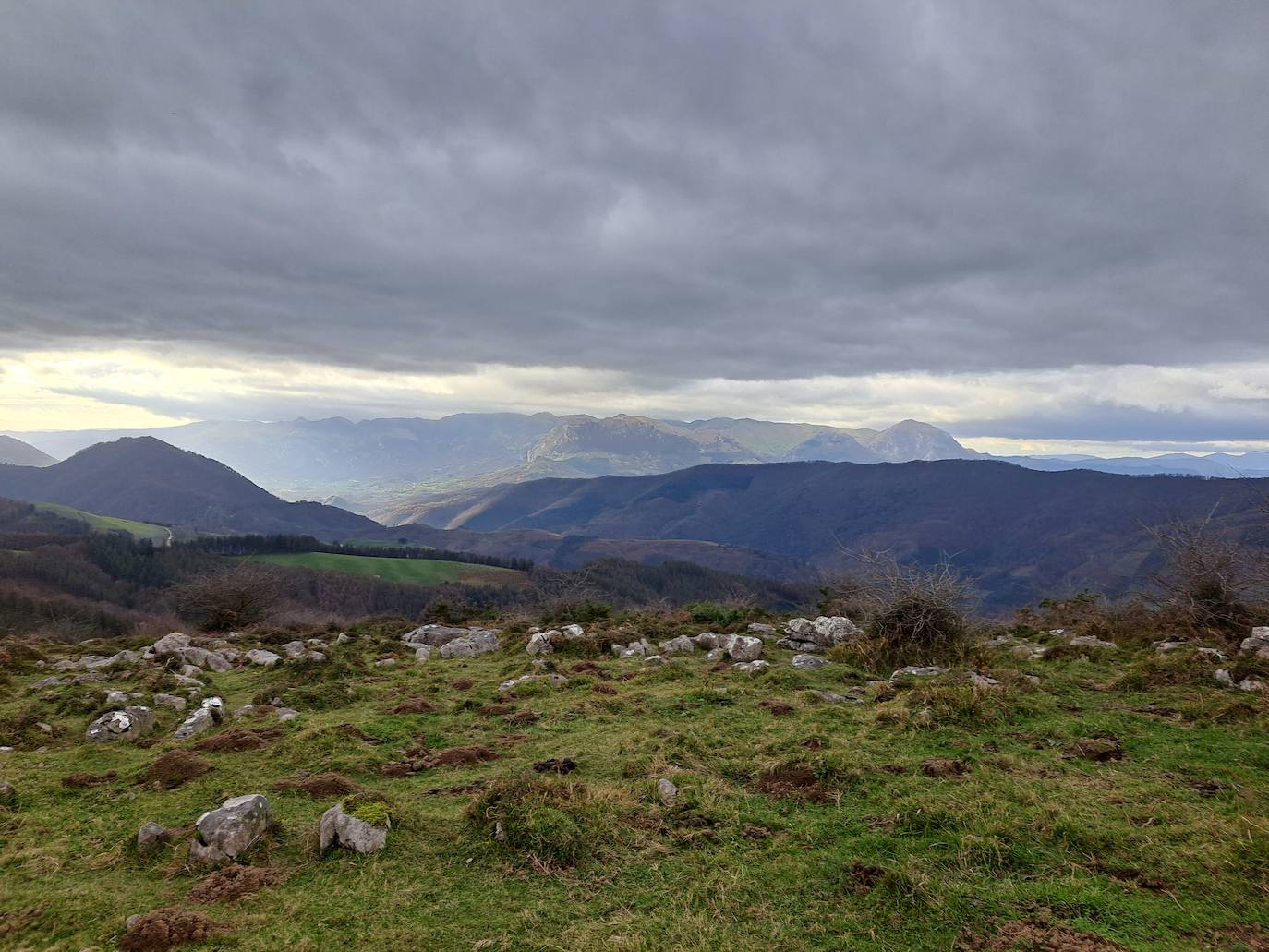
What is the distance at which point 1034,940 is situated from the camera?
503 cm

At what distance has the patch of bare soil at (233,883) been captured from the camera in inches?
254

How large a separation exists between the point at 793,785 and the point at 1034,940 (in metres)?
4.12

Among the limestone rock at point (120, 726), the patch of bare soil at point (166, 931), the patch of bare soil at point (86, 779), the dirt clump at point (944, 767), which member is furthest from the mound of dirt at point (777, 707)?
the limestone rock at point (120, 726)

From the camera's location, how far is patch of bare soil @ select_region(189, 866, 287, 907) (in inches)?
254

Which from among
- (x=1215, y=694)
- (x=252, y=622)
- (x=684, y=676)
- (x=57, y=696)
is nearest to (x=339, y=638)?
(x=252, y=622)

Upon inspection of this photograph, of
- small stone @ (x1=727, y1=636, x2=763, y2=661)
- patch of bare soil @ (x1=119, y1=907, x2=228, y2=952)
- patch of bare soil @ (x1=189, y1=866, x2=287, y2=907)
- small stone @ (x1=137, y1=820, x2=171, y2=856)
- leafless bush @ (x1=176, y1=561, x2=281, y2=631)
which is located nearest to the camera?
patch of bare soil @ (x1=119, y1=907, x2=228, y2=952)

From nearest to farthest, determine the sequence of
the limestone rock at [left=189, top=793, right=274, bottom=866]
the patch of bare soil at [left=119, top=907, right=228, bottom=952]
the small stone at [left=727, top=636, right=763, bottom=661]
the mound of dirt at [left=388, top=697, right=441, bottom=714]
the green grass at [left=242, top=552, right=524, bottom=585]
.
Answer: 1. the patch of bare soil at [left=119, top=907, right=228, bottom=952]
2. the limestone rock at [left=189, top=793, right=274, bottom=866]
3. the mound of dirt at [left=388, top=697, right=441, bottom=714]
4. the small stone at [left=727, top=636, right=763, bottom=661]
5. the green grass at [left=242, top=552, right=524, bottom=585]

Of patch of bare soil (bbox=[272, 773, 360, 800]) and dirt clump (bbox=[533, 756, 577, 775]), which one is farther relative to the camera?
dirt clump (bbox=[533, 756, 577, 775])

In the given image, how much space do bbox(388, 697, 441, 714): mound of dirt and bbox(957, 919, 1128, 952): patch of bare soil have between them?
1209cm

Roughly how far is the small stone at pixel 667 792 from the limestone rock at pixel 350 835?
368cm

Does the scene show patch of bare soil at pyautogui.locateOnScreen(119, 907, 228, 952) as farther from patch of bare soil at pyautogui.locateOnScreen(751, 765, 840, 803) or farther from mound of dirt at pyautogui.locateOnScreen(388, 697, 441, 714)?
mound of dirt at pyautogui.locateOnScreen(388, 697, 441, 714)

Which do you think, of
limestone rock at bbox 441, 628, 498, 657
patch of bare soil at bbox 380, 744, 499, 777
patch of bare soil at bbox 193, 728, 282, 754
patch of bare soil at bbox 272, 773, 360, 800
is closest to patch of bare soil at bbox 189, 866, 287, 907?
patch of bare soil at bbox 272, 773, 360, 800

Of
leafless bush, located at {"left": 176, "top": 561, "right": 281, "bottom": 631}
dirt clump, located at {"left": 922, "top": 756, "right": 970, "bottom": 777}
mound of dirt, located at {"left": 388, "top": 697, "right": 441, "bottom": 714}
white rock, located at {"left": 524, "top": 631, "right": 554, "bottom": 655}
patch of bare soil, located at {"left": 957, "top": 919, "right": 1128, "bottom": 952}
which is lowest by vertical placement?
leafless bush, located at {"left": 176, "top": 561, "right": 281, "bottom": 631}

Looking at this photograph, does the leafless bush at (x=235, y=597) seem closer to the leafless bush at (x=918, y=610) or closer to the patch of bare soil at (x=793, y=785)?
the leafless bush at (x=918, y=610)
